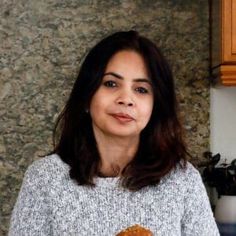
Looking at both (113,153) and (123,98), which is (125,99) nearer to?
(123,98)

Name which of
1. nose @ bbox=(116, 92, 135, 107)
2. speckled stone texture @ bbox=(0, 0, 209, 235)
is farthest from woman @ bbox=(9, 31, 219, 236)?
speckled stone texture @ bbox=(0, 0, 209, 235)

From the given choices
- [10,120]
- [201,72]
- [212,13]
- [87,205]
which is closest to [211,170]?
[201,72]

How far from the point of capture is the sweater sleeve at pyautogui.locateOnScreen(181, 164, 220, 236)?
3.98ft

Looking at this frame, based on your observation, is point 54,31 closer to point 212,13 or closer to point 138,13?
point 138,13

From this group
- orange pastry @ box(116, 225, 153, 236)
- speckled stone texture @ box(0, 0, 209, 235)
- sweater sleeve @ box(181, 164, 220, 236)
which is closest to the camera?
orange pastry @ box(116, 225, 153, 236)

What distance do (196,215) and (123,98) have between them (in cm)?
31

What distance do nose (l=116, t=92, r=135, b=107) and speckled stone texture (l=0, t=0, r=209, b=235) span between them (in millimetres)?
829

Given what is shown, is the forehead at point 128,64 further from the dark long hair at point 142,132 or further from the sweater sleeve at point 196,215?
the sweater sleeve at point 196,215

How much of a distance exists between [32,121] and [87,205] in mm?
855

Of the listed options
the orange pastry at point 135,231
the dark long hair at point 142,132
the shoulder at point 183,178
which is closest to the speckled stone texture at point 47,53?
the dark long hair at point 142,132

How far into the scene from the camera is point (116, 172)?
4.12 feet

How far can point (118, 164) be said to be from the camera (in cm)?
127

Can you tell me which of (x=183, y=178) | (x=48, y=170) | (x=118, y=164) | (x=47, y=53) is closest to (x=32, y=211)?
(x=48, y=170)

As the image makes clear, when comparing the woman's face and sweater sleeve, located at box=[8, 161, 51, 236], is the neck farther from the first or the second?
sweater sleeve, located at box=[8, 161, 51, 236]
